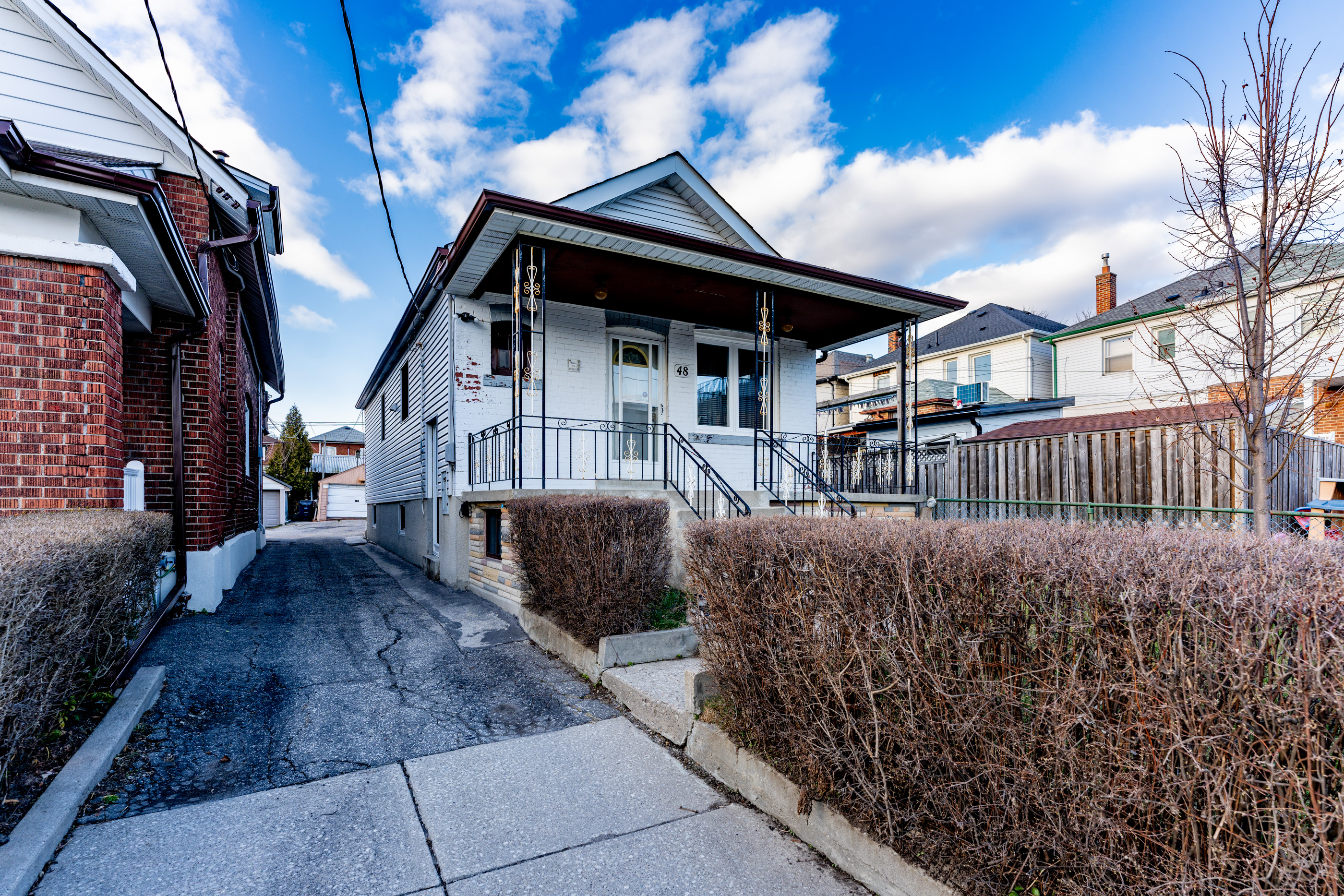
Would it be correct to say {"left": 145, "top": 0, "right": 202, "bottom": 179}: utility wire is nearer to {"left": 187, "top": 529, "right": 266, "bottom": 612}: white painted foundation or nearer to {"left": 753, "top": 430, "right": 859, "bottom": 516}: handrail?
{"left": 187, "top": 529, "right": 266, "bottom": 612}: white painted foundation

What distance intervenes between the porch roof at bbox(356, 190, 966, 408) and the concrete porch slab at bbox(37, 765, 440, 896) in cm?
559

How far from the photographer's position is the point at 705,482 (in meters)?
8.29

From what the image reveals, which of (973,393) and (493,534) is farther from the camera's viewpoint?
(973,393)

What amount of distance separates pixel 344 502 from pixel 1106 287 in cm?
4050

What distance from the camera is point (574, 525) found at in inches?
200

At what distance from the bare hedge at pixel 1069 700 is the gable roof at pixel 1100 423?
28.3 feet

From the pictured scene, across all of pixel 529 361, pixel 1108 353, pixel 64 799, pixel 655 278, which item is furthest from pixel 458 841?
pixel 1108 353

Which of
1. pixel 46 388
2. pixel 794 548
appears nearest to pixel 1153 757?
pixel 794 548

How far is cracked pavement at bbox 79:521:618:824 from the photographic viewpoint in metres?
3.33

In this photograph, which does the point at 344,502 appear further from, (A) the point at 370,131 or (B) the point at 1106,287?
(B) the point at 1106,287

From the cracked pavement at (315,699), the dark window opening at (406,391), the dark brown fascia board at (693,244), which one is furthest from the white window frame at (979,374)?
the cracked pavement at (315,699)

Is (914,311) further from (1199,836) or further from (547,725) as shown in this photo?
(1199,836)

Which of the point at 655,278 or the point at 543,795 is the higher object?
the point at 655,278

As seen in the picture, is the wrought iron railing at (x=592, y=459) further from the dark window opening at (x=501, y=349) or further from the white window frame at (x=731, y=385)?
the dark window opening at (x=501, y=349)
